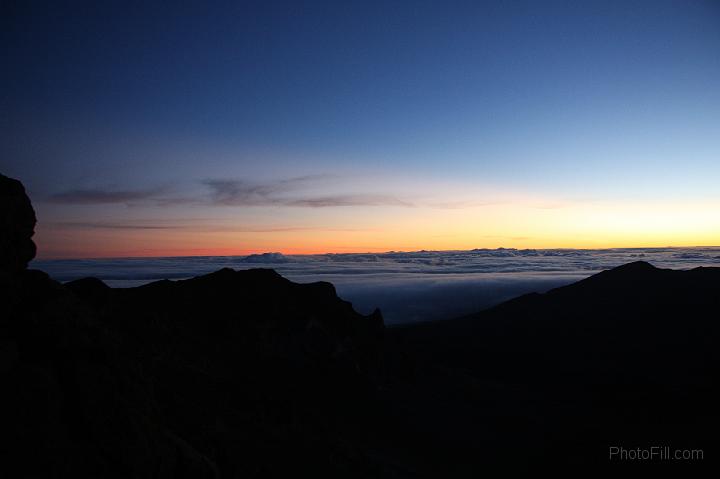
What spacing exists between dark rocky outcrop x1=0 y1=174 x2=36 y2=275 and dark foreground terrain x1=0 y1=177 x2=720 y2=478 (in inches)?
2.2

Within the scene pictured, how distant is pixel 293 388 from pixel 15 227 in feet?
97.3

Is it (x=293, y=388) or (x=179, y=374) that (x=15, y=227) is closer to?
(x=179, y=374)

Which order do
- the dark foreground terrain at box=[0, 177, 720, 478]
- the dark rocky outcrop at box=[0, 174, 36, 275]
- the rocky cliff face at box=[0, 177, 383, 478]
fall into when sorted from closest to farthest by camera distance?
the rocky cliff face at box=[0, 177, 383, 478] → the dark foreground terrain at box=[0, 177, 720, 478] → the dark rocky outcrop at box=[0, 174, 36, 275]

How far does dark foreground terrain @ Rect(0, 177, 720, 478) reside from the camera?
11.5 meters

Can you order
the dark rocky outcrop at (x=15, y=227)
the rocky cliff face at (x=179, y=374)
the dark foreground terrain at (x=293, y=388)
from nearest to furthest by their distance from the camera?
1. the rocky cliff face at (x=179, y=374)
2. the dark foreground terrain at (x=293, y=388)
3. the dark rocky outcrop at (x=15, y=227)

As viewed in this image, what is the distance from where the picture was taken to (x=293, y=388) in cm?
3881

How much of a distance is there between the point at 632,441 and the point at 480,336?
1870 inches

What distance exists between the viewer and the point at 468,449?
37.1 m

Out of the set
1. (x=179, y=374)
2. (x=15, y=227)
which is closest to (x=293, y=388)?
(x=179, y=374)

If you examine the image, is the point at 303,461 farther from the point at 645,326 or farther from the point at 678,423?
the point at 645,326

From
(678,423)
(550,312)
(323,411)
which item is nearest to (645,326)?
(550,312)

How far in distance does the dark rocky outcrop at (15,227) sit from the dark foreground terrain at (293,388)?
0.05m

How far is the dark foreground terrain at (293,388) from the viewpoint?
11.5m

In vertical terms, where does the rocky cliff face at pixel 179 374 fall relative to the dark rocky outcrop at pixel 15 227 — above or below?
below
